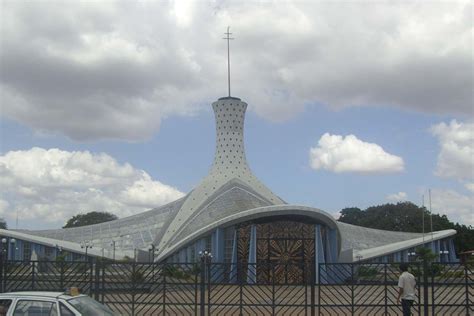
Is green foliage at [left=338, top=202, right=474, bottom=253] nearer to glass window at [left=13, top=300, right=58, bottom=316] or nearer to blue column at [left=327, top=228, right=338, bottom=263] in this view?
blue column at [left=327, top=228, right=338, bottom=263]

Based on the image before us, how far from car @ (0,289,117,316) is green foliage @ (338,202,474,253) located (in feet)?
209

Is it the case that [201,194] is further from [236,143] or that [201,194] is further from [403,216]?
[403,216]

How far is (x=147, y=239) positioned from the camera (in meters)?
46.2

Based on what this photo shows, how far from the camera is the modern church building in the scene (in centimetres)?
3553

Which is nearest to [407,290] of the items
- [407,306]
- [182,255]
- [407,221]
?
[407,306]

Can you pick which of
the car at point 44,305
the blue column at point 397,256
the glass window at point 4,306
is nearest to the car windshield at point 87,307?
the car at point 44,305

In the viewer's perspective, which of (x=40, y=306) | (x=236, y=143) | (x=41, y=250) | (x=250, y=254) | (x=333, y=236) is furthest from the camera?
(x=236, y=143)

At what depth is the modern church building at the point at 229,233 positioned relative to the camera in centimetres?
3553

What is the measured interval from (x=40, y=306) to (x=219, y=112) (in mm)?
41671

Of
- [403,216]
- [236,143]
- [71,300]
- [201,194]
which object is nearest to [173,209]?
[201,194]

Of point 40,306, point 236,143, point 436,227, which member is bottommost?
point 40,306

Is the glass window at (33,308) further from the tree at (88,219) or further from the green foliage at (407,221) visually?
the tree at (88,219)

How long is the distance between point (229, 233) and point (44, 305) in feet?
95.7

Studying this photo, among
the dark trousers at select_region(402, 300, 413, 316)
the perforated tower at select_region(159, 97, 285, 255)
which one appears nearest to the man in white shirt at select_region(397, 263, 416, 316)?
the dark trousers at select_region(402, 300, 413, 316)
